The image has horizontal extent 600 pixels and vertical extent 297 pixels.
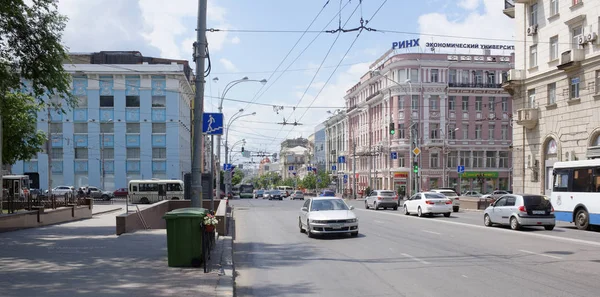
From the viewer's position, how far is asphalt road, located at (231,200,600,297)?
9.42 m

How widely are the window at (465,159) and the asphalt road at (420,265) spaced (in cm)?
5428

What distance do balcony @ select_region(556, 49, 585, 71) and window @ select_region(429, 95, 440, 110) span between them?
37.6 meters

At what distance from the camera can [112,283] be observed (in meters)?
9.08

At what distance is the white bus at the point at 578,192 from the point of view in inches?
866

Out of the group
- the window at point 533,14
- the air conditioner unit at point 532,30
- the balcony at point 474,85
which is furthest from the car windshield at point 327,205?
the balcony at point 474,85

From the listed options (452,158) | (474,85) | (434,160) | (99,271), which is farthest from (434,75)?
(99,271)

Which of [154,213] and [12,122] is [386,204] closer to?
[154,213]

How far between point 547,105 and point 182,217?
104ft

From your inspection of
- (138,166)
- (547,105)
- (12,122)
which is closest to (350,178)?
(138,166)

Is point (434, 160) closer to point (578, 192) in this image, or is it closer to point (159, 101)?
point (159, 101)

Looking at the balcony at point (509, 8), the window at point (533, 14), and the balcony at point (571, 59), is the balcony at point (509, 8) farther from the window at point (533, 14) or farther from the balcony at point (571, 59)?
the balcony at point (571, 59)

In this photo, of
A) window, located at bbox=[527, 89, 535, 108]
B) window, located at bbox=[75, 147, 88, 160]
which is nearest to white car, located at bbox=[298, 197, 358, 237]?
window, located at bbox=[527, 89, 535, 108]

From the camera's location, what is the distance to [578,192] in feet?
75.4

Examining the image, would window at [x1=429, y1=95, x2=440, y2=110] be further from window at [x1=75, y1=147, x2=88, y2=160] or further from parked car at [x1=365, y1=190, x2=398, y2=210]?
window at [x1=75, y1=147, x2=88, y2=160]
